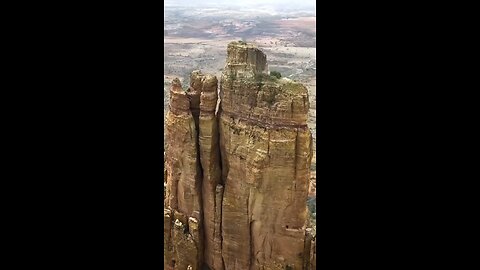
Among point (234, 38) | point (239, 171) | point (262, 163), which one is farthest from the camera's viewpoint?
point (234, 38)

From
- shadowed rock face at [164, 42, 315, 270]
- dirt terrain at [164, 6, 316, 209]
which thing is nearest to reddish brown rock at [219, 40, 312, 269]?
shadowed rock face at [164, 42, 315, 270]

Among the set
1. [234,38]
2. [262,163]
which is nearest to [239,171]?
[262,163]

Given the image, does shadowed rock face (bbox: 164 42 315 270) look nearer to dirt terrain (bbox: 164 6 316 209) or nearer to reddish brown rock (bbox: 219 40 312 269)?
reddish brown rock (bbox: 219 40 312 269)

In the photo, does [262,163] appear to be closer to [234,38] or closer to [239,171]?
[239,171]

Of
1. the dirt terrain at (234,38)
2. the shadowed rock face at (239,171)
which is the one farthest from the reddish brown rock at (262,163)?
the dirt terrain at (234,38)

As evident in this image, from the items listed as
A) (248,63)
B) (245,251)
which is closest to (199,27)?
(248,63)

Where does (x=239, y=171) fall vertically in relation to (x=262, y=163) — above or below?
below

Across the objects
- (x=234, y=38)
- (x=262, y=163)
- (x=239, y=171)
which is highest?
(x=234, y=38)

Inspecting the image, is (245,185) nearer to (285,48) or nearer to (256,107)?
(256,107)

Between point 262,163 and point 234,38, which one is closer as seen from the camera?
point 262,163
